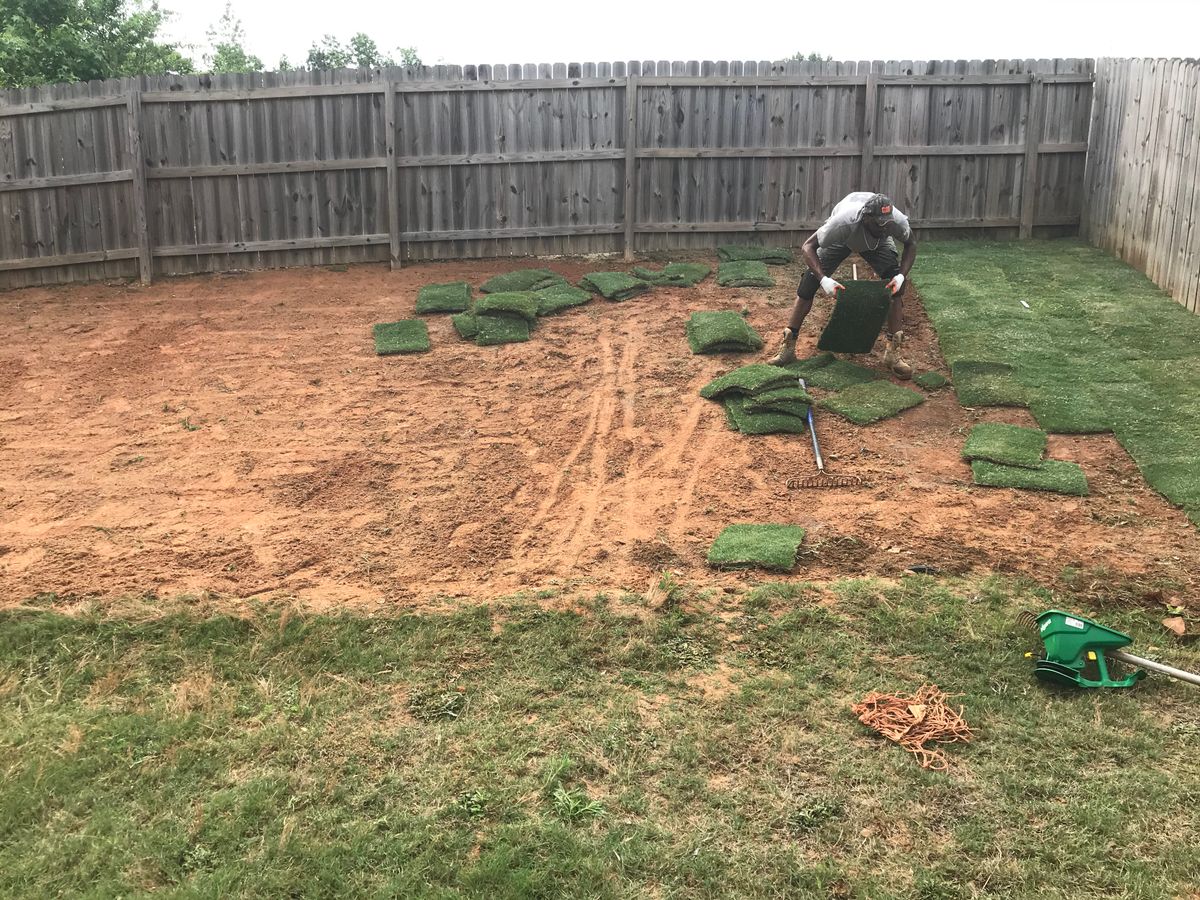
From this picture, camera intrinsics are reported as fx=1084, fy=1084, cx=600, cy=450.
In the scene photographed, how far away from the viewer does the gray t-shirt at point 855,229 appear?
8883mm

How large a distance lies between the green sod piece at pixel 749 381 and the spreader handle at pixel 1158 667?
370cm

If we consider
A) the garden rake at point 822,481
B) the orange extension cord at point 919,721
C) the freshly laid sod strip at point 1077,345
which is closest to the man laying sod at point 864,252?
the freshly laid sod strip at point 1077,345

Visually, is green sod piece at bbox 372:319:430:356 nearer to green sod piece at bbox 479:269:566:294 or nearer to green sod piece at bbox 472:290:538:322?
green sod piece at bbox 472:290:538:322

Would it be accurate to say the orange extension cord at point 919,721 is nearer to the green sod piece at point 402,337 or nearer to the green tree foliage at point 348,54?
the green sod piece at point 402,337

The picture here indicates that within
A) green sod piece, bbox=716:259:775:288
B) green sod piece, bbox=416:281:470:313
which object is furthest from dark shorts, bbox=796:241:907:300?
green sod piece, bbox=416:281:470:313

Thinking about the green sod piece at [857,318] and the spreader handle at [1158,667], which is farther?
the green sod piece at [857,318]

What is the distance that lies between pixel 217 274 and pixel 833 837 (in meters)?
10.6

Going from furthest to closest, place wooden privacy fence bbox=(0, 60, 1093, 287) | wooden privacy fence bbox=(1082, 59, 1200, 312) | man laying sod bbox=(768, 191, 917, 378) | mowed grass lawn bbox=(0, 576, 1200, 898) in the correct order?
1. wooden privacy fence bbox=(0, 60, 1093, 287)
2. wooden privacy fence bbox=(1082, 59, 1200, 312)
3. man laying sod bbox=(768, 191, 917, 378)
4. mowed grass lawn bbox=(0, 576, 1200, 898)

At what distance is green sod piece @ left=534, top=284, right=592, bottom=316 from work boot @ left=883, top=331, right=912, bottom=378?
339cm

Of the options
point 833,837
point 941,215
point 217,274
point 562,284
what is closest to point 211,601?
point 833,837

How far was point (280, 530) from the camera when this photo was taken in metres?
6.80

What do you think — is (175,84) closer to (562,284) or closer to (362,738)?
(562,284)

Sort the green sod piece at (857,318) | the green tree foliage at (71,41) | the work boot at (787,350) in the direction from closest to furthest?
the green sod piece at (857,318), the work boot at (787,350), the green tree foliage at (71,41)

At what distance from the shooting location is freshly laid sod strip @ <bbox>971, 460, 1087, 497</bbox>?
7.07m
